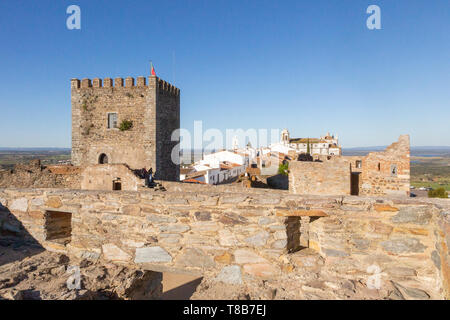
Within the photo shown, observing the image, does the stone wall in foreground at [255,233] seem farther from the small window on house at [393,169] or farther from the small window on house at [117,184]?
the small window on house at [117,184]

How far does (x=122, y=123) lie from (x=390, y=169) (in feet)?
45.1

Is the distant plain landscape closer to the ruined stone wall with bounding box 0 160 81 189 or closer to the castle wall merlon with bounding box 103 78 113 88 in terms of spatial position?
the ruined stone wall with bounding box 0 160 81 189

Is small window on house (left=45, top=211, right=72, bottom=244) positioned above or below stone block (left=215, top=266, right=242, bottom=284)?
above

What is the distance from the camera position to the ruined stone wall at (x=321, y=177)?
10.9m

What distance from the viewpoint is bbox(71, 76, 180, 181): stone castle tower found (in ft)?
56.0

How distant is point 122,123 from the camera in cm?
1730

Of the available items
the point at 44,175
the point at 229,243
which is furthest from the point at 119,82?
the point at 229,243

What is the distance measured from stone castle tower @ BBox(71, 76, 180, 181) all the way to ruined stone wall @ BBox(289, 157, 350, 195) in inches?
337

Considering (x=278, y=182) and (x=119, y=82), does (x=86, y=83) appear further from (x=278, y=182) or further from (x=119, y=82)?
(x=278, y=182)

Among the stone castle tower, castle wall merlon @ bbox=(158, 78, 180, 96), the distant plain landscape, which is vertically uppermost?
castle wall merlon @ bbox=(158, 78, 180, 96)

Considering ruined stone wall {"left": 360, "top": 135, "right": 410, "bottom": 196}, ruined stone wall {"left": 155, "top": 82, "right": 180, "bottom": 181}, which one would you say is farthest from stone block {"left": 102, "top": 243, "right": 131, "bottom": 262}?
ruined stone wall {"left": 155, "top": 82, "right": 180, "bottom": 181}

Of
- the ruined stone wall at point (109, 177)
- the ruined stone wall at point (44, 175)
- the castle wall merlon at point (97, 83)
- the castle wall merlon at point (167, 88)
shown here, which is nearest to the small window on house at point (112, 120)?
the castle wall merlon at point (97, 83)

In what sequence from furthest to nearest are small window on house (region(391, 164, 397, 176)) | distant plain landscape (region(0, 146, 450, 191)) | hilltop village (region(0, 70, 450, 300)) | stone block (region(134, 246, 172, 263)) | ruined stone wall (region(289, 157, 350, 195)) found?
distant plain landscape (region(0, 146, 450, 191)) < ruined stone wall (region(289, 157, 350, 195)) < small window on house (region(391, 164, 397, 176)) < stone block (region(134, 246, 172, 263)) < hilltop village (region(0, 70, 450, 300))
